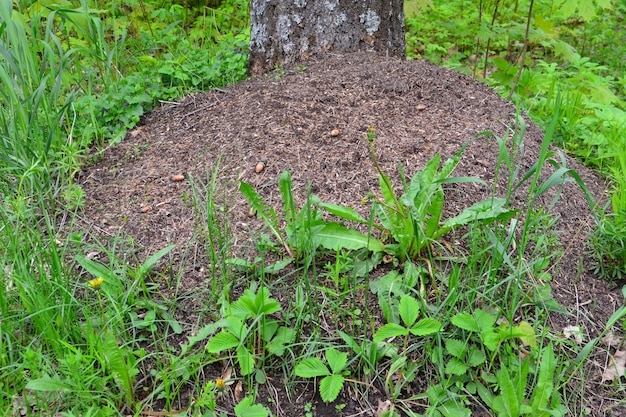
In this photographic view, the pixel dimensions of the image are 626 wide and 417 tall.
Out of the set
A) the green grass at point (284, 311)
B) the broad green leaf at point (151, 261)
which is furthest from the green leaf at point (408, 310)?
the broad green leaf at point (151, 261)

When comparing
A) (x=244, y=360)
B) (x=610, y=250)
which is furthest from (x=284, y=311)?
(x=610, y=250)

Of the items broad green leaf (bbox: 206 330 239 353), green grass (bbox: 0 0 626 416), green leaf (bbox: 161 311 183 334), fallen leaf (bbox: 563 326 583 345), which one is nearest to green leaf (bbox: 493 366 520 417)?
green grass (bbox: 0 0 626 416)

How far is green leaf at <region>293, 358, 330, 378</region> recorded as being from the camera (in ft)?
6.05

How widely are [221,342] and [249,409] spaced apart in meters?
0.23

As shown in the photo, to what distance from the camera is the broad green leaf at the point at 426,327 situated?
186cm

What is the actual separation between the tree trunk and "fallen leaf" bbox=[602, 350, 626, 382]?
2.21 m

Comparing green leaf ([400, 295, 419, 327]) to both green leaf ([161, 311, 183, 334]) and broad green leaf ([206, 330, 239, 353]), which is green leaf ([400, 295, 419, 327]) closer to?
broad green leaf ([206, 330, 239, 353])

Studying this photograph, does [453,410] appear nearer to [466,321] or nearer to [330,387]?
[466,321]

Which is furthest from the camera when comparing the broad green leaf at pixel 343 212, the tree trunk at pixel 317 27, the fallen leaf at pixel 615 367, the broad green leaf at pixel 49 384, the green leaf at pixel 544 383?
the tree trunk at pixel 317 27

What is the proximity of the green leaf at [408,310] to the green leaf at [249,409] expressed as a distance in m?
0.55

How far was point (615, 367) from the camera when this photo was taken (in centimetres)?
201

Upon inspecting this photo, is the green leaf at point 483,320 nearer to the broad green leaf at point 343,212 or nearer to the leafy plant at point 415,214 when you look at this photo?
the leafy plant at point 415,214

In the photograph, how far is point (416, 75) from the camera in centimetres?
318

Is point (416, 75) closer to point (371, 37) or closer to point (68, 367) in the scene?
point (371, 37)
